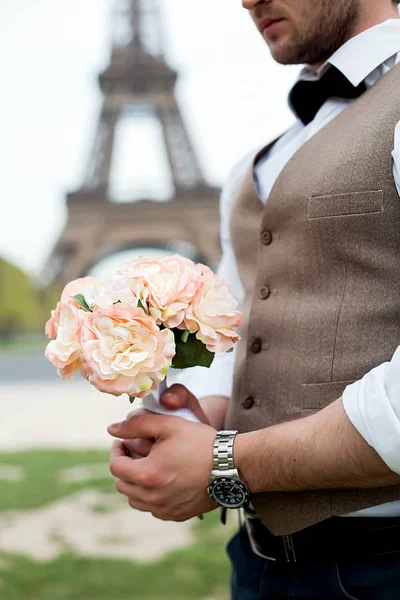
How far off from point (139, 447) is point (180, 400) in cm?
10

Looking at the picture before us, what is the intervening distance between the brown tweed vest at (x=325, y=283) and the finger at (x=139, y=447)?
0.19 meters

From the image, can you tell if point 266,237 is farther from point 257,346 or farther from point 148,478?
point 148,478

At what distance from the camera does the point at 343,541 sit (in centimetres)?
118

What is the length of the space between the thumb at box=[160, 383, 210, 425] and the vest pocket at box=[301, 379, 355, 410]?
0.60 ft

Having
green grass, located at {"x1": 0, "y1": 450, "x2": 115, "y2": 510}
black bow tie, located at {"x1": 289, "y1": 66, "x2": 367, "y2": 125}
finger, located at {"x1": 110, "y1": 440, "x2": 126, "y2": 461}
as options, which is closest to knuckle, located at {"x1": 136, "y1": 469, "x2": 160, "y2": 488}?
finger, located at {"x1": 110, "y1": 440, "x2": 126, "y2": 461}

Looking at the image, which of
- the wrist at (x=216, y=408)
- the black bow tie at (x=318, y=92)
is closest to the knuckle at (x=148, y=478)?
the wrist at (x=216, y=408)

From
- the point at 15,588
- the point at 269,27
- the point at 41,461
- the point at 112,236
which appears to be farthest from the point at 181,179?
the point at 269,27

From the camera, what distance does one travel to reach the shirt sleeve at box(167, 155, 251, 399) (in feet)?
5.01

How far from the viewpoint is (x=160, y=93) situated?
22.4 meters

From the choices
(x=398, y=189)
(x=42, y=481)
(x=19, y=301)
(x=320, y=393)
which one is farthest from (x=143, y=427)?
(x=19, y=301)

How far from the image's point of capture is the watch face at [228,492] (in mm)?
1130

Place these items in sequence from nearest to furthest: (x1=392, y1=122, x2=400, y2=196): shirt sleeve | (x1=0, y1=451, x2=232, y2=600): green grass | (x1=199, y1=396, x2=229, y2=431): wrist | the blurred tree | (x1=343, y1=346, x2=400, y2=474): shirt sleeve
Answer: (x1=343, y1=346, x2=400, y2=474): shirt sleeve → (x1=392, y1=122, x2=400, y2=196): shirt sleeve → (x1=199, y1=396, x2=229, y2=431): wrist → (x1=0, y1=451, x2=232, y2=600): green grass → the blurred tree

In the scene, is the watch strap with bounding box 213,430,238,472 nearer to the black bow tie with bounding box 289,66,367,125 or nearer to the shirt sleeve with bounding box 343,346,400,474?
the shirt sleeve with bounding box 343,346,400,474

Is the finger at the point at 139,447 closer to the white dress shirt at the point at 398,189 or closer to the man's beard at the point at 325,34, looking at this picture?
the white dress shirt at the point at 398,189
